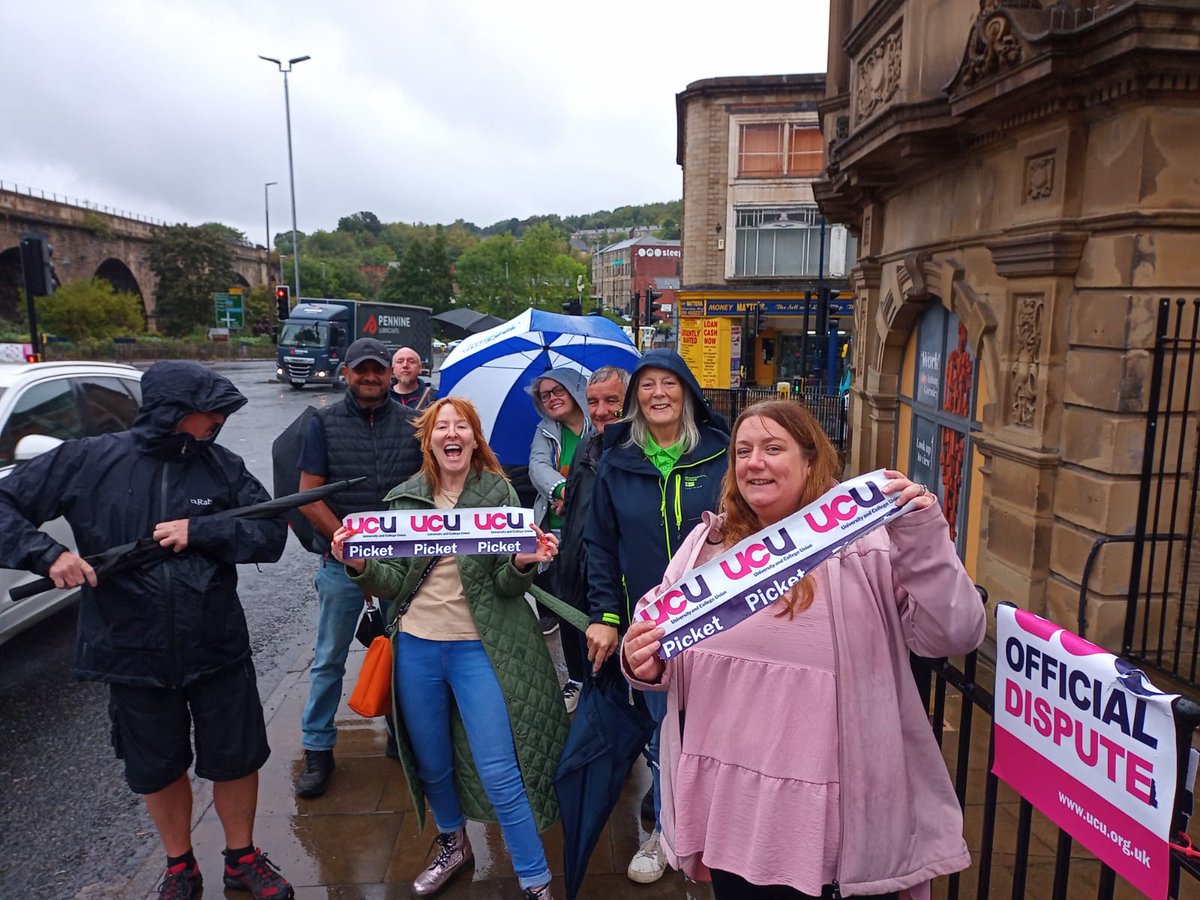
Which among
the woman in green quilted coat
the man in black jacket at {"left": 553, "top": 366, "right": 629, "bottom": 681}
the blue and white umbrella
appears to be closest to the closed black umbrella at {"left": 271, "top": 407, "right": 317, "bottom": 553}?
the woman in green quilted coat

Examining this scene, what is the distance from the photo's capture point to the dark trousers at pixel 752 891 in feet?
6.41

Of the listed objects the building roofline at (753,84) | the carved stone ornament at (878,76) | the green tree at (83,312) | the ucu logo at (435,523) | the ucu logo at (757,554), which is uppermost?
the building roofline at (753,84)

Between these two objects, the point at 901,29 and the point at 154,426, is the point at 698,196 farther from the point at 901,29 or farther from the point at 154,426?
the point at 154,426

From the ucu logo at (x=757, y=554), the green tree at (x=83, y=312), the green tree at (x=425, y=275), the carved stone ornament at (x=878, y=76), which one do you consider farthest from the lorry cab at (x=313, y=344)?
the green tree at (x=425, y=275)

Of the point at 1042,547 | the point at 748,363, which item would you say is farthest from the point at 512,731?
the point at 748,363

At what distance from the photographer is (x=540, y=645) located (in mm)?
3238

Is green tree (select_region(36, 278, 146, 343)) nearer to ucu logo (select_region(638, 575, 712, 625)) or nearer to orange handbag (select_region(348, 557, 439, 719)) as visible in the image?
orange handbag (select_region(348, 557, 439, 719))

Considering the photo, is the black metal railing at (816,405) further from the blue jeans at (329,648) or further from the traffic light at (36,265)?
the blue jeans at (329,648)

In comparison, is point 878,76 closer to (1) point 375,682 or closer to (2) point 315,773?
(1) point 375,682

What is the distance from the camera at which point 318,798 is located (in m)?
3.91

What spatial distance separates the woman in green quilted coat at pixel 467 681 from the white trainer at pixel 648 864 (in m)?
0.42

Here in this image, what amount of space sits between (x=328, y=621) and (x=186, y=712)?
1.02 meters

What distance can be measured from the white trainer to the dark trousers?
4.13ft

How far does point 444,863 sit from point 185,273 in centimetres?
6673
